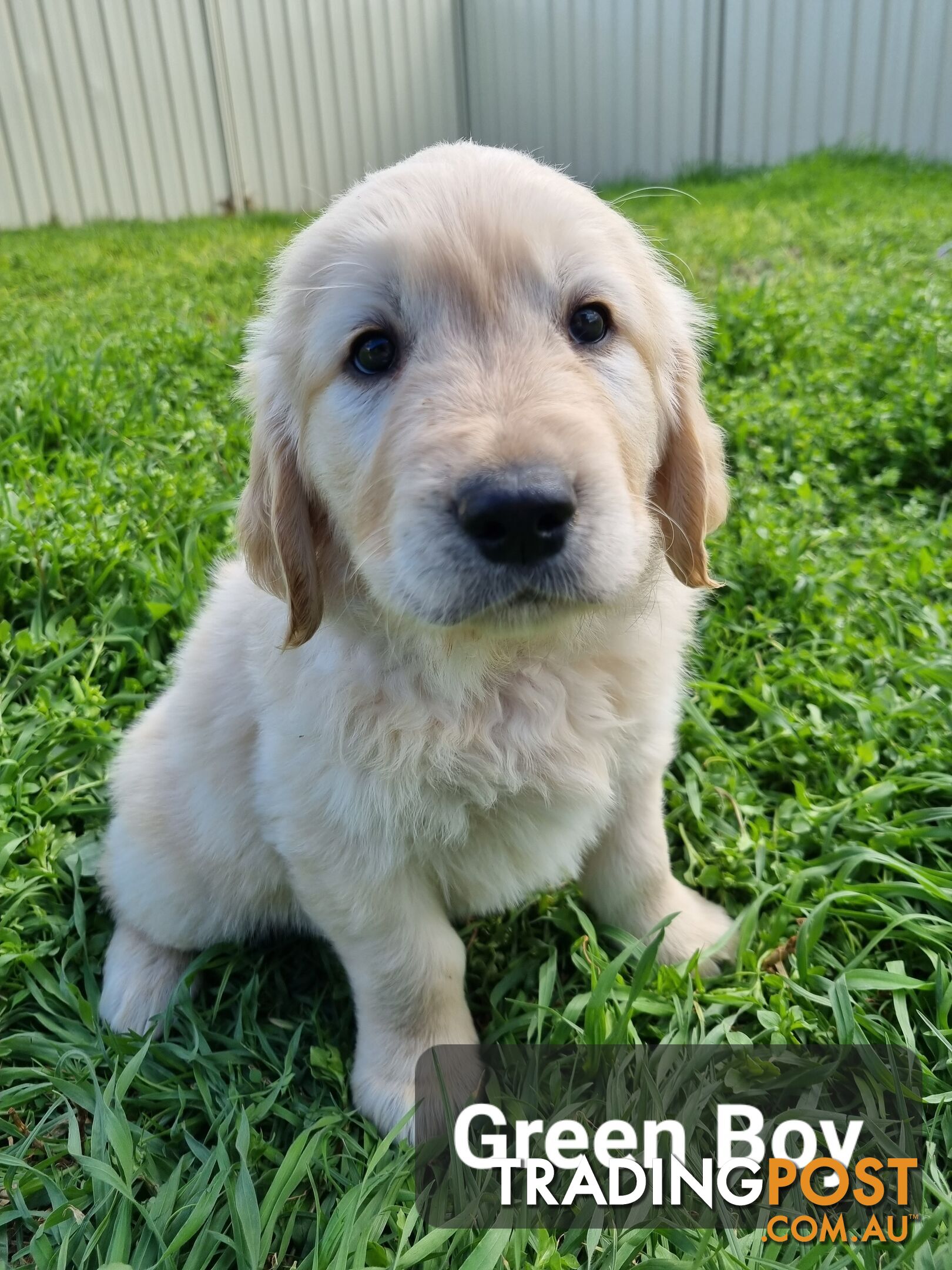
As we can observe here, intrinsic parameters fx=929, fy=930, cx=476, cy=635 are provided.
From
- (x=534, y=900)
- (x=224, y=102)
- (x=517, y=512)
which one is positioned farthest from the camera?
(x=224, y=102)

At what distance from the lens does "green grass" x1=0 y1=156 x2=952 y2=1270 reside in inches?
66.1

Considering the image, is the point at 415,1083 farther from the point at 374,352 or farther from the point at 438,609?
the point at 374,352

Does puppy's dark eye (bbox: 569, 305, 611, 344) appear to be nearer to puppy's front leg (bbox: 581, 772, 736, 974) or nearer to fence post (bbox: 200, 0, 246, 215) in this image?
puppy's front leg (bbox: 581, 772, 736, 974)

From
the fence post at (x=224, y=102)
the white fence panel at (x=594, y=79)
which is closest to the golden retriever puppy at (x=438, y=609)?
the fence post at (x=224, y=102)

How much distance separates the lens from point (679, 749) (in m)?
2.63

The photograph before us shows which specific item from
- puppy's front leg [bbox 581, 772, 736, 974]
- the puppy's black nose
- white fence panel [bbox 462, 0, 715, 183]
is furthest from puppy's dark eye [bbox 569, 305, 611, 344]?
white fence panel [bbox 462, 0, 715, 183]

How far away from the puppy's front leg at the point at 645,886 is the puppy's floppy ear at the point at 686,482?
49cm

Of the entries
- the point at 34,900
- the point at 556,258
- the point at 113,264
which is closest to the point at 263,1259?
the point at 34,900

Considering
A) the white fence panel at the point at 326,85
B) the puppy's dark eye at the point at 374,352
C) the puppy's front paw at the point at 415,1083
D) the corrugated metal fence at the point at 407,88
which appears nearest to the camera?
the puppy's dark eye at the point at 374,352

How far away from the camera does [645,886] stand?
2131 mm

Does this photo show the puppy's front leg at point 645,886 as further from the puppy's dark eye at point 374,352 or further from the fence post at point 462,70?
the fence post at point 462,70

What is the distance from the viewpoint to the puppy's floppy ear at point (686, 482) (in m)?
1.92

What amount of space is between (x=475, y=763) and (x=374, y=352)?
763 millimetres

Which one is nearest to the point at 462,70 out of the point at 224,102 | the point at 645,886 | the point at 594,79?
the point at 594,79
